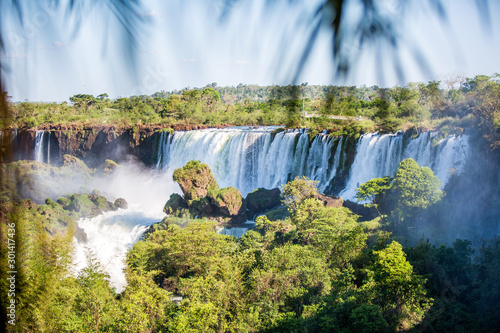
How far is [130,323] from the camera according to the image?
7.99 m

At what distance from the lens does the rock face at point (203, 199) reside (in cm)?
2091

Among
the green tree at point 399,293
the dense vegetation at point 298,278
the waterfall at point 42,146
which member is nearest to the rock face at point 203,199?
the dense vegetation at point 298,278

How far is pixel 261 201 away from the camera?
2208 centimetres

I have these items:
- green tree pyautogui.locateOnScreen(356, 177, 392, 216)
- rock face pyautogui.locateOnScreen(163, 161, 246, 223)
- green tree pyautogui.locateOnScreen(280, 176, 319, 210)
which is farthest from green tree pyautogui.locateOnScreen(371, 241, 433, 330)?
Answer: rock face pyautogui.locateOnScreen(163, 161, 246, 223)

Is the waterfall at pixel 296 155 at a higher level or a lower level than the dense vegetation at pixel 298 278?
higher

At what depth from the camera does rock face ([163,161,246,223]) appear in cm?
2091

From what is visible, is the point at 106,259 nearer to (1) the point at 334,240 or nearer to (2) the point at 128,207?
(2) the point at 128,207

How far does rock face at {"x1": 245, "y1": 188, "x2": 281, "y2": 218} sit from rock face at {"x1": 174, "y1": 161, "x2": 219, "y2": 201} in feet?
9.31

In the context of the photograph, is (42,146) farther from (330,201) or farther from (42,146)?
(330,201)

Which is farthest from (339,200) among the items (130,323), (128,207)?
→ (128,207)

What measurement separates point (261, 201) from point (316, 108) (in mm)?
20538

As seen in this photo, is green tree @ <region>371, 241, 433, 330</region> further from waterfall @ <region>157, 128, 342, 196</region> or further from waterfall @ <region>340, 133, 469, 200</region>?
waterfall @ <region>157, 128, 342, 196</region>

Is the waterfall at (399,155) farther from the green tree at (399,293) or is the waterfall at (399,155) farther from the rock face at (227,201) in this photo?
the green tree at (399,293)

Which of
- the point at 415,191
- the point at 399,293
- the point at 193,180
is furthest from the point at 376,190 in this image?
the point at 193,180
